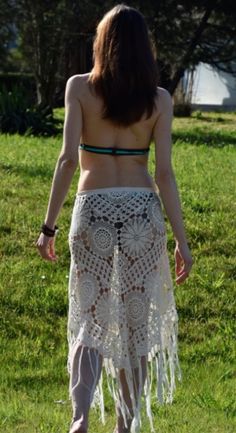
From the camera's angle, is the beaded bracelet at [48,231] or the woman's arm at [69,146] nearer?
the woman's arm at [69,146]

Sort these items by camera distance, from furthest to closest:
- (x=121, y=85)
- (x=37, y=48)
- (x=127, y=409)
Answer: (x=37, y=48) → (x=127, y=409) → (x=121, y=85)

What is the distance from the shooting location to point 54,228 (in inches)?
155

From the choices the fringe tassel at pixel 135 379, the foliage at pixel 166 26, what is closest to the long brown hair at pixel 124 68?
the fringe tassel at pixel 135 379

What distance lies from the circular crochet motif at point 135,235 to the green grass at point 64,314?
110 centimetres

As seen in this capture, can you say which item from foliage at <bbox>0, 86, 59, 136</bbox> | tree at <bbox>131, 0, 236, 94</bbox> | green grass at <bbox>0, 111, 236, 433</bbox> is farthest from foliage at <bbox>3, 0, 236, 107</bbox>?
green grass at <bbox>0, 111, 236, 433</bbox>

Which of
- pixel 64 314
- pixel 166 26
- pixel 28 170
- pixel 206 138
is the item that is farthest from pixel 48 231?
pixel 166 26

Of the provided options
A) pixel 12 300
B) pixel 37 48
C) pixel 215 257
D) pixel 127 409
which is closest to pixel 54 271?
pixel 12 300

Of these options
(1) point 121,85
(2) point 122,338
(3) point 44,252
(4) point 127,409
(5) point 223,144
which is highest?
(1) point 121,85

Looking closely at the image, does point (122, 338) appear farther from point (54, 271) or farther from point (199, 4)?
point (199, 4)

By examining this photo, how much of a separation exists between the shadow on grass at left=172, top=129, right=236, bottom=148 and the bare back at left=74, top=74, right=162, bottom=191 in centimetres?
1125

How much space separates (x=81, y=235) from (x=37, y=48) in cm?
1843

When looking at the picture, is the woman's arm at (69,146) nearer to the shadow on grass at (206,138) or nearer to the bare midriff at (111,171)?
the bare midriff at (111,171)

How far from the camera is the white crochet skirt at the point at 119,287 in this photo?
3895 mm

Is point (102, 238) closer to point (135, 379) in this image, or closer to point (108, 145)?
point (108, 145)
